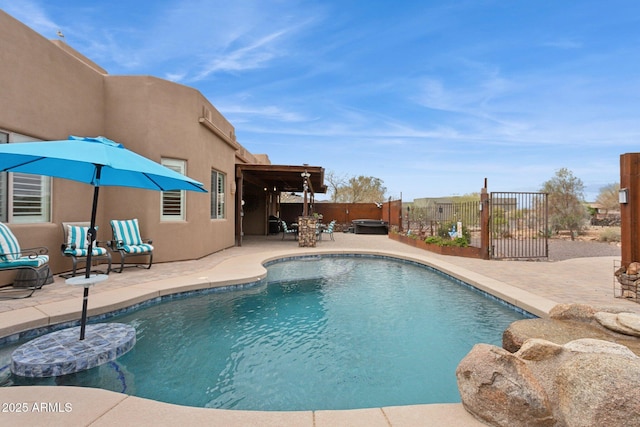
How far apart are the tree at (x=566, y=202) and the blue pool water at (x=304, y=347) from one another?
50.7 ft

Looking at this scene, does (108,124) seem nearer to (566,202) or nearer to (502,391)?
(502,391)

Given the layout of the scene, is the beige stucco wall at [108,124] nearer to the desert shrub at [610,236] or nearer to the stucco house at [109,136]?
the stucco house at [109,136]

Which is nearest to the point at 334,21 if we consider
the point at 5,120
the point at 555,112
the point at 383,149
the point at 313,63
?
the point at 313,63

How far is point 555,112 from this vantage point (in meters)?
13.3

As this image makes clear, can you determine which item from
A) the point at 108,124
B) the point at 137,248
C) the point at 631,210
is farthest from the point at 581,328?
the point at 108,124

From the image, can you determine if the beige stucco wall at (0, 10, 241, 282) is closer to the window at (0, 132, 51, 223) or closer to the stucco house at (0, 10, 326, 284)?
the stucco house at (0, 10, 326, 284)

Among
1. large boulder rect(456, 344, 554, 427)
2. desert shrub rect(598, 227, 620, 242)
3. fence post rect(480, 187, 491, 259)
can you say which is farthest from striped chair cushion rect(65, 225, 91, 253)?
desert shrub rect(598, 227, 620, 242)

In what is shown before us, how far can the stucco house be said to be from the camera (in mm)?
5508

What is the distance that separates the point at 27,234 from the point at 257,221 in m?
12.6

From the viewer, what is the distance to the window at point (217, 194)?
33.4ft

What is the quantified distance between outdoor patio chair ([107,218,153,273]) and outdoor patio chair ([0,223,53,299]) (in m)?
1.49

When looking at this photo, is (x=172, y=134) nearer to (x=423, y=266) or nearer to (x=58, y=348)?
(x=58, y=348)

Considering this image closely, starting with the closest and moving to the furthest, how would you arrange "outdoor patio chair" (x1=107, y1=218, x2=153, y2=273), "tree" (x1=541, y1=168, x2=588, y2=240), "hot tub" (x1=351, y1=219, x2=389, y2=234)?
"outdoor patio chair" (x1=107, y1=218, x2=153, y2=273)
"tree" (x1=541, y1=168, x2=588, y2=240)
"hot tub" (x1=351, y1=219, x2=389, y2=234)

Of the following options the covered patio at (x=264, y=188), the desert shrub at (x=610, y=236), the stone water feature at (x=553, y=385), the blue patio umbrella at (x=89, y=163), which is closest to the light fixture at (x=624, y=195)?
the stone water feature at (x=553, y=385)
